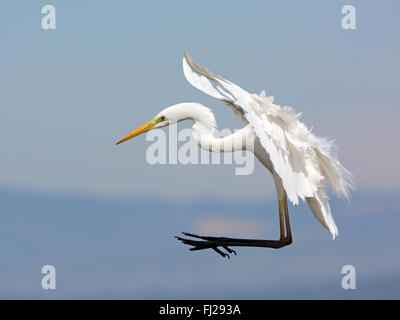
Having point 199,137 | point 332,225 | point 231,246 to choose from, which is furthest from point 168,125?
point 332,225

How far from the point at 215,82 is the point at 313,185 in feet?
4.71

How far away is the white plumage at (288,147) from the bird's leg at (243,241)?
0.28 m

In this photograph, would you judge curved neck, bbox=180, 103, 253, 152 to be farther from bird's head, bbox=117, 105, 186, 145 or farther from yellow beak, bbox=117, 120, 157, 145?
yellow beak, bbox=117, 120, 157, 145

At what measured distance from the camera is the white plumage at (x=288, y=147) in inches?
263

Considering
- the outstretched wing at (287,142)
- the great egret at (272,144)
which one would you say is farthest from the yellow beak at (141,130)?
the outstretched wing at (287,142)

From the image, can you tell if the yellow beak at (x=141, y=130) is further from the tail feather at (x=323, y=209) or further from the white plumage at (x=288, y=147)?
the tail feather at (x=323, y=209)

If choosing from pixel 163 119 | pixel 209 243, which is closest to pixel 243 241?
pixel 209 243

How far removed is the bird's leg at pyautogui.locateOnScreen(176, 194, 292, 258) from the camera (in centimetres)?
743

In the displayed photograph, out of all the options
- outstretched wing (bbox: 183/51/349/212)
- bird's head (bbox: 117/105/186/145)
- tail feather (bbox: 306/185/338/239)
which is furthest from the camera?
bird's head (bbox: 117/105/186/145)

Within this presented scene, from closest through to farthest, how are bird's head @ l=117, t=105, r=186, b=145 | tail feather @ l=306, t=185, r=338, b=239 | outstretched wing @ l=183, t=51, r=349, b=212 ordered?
outstretched wing @ l=183, t=51, r=349, b=212 < tail feather @ l=306, t=185, r=338, b=239 < bird's head @ l=117, t=105, r=186, b=145

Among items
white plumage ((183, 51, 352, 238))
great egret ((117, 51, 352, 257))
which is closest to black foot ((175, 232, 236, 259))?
great egret ((117, 51, 352, 257))

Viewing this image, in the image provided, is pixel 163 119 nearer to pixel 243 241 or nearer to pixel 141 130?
Result: pixel 141 130

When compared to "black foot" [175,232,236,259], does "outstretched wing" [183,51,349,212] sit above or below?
above

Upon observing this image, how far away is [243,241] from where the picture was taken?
7.43m
